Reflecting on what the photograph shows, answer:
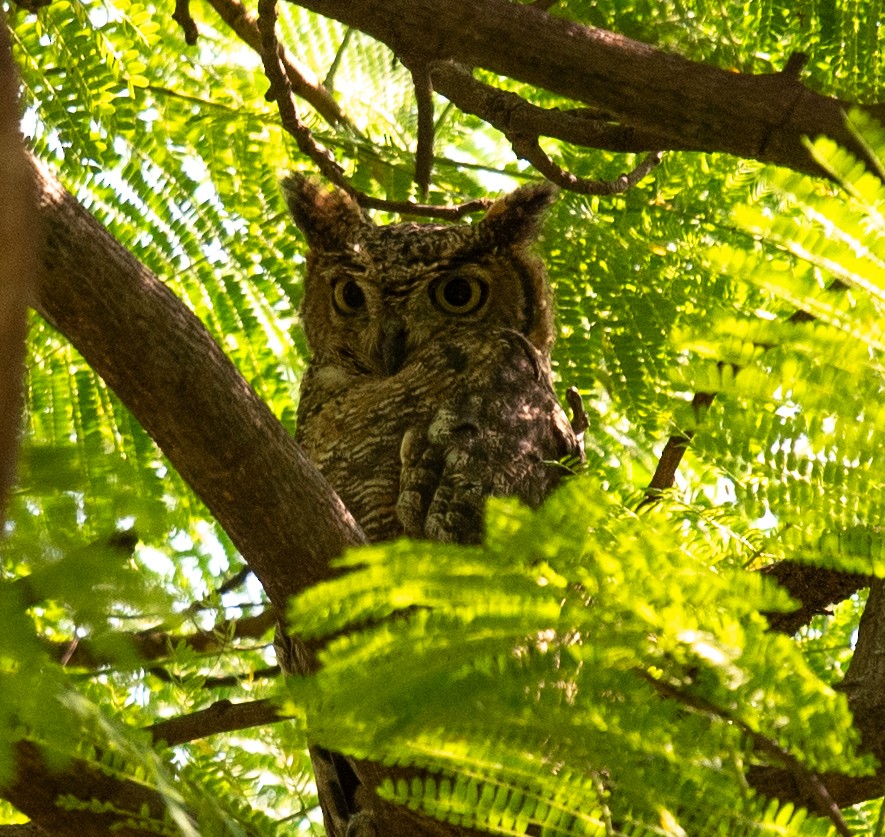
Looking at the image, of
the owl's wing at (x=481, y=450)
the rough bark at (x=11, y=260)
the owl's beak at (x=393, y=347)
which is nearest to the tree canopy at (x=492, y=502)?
the rough bark at (x=11, y=260)

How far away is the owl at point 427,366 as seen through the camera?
8.61ft

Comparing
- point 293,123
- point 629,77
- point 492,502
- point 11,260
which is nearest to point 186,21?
point 293,123

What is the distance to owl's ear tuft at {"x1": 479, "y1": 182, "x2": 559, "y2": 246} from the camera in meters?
3.01

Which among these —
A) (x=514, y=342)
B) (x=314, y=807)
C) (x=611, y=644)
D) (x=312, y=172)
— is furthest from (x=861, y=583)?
(x=312, y=172)

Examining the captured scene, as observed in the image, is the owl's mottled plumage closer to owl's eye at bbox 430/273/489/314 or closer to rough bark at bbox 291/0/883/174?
owl's eye at bbox 430/273/489/314

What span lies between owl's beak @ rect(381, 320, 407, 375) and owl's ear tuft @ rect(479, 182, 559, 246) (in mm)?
327

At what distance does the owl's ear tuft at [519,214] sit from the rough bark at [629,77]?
0.75 metres

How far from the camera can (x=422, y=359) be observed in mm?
2957

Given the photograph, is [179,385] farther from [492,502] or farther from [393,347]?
[393,347]

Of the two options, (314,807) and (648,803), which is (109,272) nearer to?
(648,803)

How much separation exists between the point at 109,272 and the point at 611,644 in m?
1.00

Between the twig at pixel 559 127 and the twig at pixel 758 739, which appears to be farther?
the twig at pixel 559 127

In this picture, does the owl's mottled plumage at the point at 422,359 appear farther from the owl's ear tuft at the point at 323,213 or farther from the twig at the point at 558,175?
the twig at the point at 558,175

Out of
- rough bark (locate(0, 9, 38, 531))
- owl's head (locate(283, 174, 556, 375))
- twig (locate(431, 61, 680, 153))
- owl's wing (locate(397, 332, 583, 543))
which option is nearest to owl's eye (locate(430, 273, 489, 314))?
owl's head (locate(283, 174, 556, 375))
